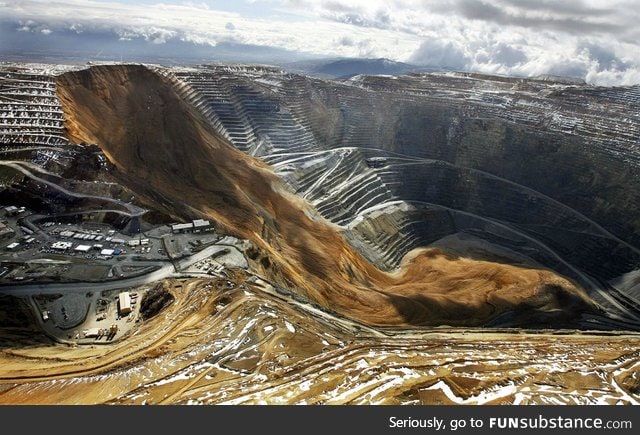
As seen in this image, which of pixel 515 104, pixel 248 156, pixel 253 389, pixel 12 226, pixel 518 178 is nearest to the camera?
pixel 253 389

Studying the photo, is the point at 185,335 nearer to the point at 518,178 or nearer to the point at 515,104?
the point at 518,178

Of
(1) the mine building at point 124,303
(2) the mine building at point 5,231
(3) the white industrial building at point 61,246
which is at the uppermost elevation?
(2) the mine building at point 5,231

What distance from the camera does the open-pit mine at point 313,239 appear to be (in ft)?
81.5

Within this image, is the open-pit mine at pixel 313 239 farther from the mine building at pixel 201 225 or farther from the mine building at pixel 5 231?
the mine building at pixel 5 231

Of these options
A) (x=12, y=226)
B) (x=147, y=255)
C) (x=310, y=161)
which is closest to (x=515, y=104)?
(x=310, y=161)

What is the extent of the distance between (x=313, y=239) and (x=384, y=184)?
101 feet

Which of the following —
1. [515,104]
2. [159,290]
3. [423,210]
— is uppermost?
[515,104]

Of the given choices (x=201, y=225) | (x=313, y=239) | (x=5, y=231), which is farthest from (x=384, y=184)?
(x=5, y=231)

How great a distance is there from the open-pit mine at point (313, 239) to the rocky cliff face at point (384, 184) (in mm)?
405

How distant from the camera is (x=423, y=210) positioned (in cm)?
8519

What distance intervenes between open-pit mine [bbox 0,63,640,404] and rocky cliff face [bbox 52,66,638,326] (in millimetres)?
405

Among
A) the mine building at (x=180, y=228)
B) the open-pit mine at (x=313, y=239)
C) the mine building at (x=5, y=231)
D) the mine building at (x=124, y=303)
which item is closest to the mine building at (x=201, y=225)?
the open-pit mine at (x=313, y=239)

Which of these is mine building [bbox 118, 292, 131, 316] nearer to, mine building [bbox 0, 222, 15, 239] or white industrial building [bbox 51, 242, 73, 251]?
white industrial building [bbox 51, 242, 73, 251]

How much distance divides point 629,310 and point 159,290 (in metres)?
61.9
